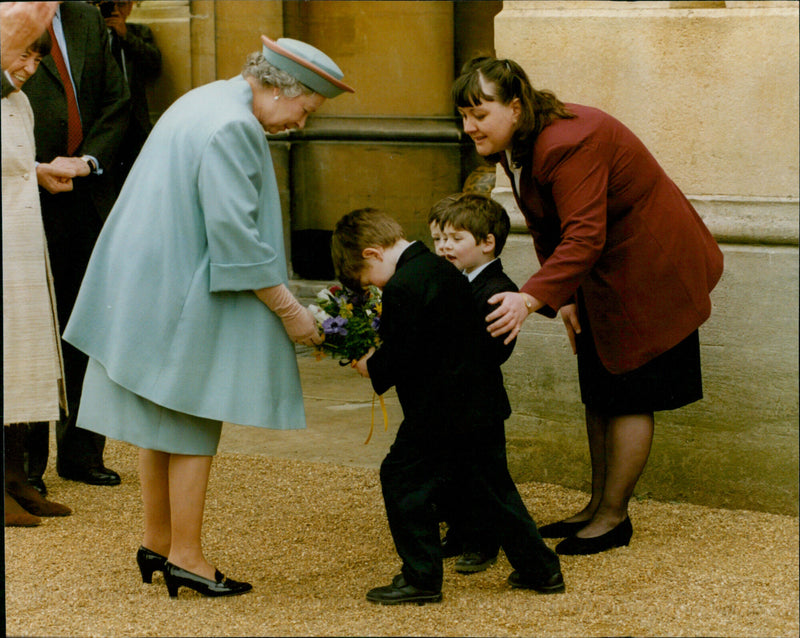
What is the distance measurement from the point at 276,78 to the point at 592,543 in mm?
1827

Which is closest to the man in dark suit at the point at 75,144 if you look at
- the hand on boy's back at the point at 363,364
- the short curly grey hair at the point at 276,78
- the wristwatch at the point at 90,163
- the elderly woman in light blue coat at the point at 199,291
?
the wristwatch at the point at 90,163

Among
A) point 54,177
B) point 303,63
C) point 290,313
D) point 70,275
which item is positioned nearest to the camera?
point 303,63

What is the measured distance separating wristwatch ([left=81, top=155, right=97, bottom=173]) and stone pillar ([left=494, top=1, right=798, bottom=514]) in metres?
1.58

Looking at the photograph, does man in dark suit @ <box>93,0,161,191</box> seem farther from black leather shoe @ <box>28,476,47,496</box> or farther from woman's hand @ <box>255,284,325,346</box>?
woman's hand @ <box>255,284,325,346</box>

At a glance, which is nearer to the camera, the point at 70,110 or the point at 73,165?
the point at 73,165

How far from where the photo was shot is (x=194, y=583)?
10.9ft

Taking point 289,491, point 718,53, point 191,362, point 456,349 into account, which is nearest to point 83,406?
point 191,362

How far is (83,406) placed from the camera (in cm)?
335

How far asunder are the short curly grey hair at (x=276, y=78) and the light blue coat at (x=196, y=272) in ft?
0.20

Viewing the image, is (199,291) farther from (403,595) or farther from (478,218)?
(403,595)

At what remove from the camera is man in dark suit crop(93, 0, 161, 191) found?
16.7 feet

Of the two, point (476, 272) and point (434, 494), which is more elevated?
point (476, 272)

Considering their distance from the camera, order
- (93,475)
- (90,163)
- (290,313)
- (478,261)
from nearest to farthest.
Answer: (290,313) < (478,261) < (90,163) < (93,475)

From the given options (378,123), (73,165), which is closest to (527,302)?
(73,165)
